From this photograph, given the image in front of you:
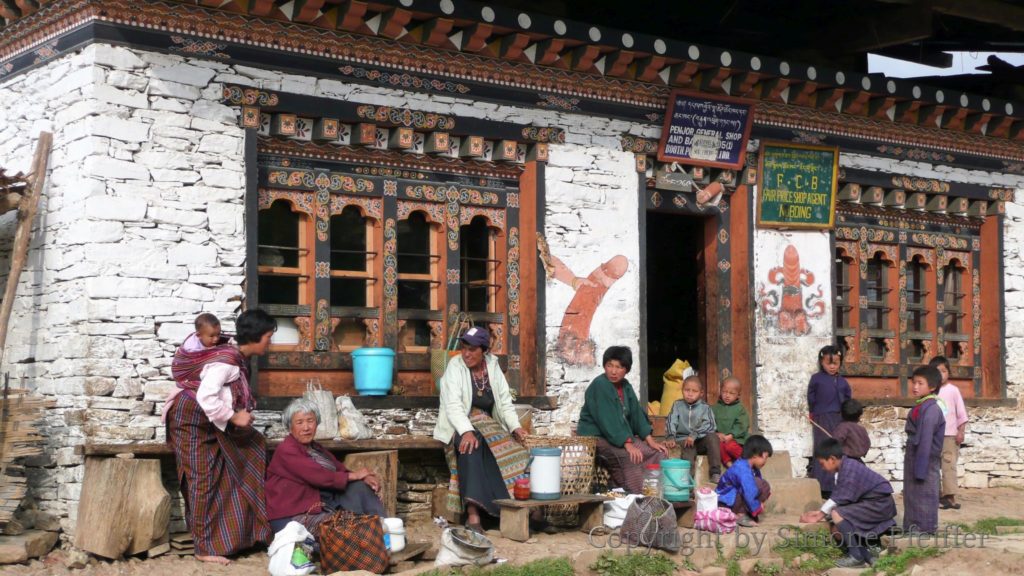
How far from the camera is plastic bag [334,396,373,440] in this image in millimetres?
8867

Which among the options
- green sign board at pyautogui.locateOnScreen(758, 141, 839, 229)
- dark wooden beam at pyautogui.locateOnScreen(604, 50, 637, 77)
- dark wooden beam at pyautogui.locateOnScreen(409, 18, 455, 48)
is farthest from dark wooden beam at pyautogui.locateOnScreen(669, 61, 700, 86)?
dark wooden beam at pyautogui.locateOnScreen(409, 18, 455, 48)

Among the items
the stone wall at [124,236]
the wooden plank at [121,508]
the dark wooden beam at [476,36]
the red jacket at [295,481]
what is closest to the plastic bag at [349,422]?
the stone wall at [124,236]

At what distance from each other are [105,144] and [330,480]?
2.64 metres

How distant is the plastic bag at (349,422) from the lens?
8867 millimetres

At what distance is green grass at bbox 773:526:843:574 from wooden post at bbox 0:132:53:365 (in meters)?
5.28

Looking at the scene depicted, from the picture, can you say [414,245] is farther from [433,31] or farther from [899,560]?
[899,560]

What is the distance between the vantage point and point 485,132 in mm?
10078

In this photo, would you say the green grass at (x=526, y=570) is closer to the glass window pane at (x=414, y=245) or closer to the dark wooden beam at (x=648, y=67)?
the glass window pane at (x=414, y=245)

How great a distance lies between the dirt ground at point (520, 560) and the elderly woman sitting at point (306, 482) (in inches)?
14.4

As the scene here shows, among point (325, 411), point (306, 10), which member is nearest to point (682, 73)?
point (306, 10)

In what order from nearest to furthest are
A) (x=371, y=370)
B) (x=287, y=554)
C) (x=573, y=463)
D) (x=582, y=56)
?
(x=287, y=554) → (x=573, y=463) → (x=371, y=370) → (x=582, y=56)

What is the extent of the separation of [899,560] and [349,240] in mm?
4445

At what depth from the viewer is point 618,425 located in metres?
9.41

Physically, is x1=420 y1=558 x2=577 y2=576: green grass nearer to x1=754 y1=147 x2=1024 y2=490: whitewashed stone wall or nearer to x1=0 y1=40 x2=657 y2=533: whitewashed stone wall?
x1=0 y1=40 x2=657 y2=533: whitewashed stone wall
